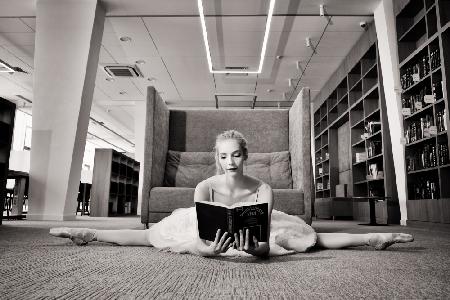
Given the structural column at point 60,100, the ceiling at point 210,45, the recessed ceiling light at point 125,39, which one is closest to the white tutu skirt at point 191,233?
the structural column at point 60,100

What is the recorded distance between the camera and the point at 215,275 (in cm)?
121

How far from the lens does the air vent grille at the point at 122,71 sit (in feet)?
24.6

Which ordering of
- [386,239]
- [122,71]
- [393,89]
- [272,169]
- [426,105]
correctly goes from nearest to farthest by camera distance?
[386,239] < [272,169] < [426,105] < [393,89] < [122,71]

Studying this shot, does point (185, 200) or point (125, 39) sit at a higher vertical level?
point (125, 39)

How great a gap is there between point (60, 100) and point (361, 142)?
4.85m

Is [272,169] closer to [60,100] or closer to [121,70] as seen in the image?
[60,100]

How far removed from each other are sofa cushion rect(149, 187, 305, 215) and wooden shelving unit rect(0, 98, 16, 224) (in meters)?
1.91

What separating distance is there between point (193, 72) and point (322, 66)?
274 centimetres

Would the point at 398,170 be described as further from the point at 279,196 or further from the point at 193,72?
the point at 193,72

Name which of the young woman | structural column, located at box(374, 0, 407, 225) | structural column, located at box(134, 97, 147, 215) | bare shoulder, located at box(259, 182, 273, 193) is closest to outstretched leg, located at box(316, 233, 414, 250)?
the young woman

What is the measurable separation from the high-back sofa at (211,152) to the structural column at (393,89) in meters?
2.09

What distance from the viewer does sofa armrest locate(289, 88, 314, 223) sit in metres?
2.63

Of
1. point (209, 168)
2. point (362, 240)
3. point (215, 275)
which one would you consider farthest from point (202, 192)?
point (209, 168)

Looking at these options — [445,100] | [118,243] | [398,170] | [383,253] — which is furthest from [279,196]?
[398,170]
